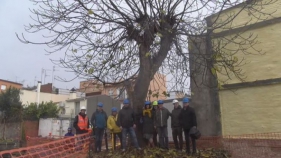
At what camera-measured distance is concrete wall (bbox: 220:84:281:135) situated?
10.0 m

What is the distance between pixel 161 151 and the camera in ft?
26.8

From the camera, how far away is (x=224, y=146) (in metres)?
10.1

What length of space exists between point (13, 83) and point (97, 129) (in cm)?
3802

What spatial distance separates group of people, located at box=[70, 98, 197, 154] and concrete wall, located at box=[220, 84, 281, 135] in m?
2.58

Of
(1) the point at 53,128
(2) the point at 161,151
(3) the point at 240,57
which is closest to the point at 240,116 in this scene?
(3) the point at 240,57

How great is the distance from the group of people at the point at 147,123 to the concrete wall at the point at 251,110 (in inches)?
102

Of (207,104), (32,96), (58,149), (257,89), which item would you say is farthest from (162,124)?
(32,96)

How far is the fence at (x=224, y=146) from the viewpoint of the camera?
744cm

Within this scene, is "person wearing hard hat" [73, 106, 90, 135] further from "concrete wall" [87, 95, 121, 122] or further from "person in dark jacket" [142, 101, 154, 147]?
"concrete wall" [87, 95, 121, 122]

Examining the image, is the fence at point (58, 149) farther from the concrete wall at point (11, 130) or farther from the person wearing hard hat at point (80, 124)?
the concrete wall at point (11, 130)

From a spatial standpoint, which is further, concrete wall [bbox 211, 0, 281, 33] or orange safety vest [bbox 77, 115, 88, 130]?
concrete wall [bbox 211, 0, 281, 33]

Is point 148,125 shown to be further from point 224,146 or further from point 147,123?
point 224,146

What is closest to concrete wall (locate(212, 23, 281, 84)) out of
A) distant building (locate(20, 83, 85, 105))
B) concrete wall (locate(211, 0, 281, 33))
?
concrete wall (locate(211, 0, 281, 33))

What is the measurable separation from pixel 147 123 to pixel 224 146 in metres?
3.11
